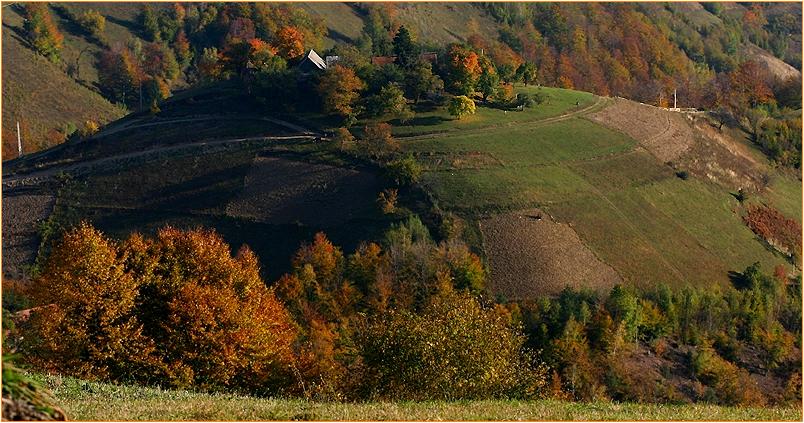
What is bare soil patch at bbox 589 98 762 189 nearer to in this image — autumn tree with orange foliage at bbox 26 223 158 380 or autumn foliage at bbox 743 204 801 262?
autumn foliage at bbox 743 204 801 262

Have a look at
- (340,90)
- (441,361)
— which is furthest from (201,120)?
(441,361)

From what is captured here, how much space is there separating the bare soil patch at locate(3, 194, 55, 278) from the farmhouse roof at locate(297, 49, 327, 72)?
37.4 metres

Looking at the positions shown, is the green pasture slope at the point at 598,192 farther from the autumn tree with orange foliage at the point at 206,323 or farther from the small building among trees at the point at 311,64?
the autumn tree with orange foliage at the point at 206,323

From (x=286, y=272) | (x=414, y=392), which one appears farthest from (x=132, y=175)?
(x=414, y=392)

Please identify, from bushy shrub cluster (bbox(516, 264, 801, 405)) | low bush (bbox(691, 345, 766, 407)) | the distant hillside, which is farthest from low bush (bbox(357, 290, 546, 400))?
the distant hillside

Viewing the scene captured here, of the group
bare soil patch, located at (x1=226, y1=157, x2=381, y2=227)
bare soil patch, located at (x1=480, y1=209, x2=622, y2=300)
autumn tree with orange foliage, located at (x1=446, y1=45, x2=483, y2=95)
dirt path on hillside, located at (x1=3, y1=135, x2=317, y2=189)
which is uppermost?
dirt path on hillside, located at (x1=3, y1=135, x2=317, y2=189)

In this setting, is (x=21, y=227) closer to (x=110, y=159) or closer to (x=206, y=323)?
(x=110, y=159)

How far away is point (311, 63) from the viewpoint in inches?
4936

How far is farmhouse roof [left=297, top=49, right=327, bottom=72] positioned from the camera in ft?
408

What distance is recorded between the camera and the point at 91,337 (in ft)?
149

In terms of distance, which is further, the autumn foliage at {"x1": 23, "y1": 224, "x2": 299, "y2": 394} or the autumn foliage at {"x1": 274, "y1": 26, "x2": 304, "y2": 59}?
the autumn foliage at {"x1": 274, "y1": 26, "x2": 304, "y2": 59}

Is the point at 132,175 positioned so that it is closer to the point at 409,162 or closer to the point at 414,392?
the point at 409,162

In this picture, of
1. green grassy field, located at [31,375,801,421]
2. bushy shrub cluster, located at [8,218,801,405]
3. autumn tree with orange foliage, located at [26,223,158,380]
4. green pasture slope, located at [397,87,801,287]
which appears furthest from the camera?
green pasture slope, located at [397,87,801,287]

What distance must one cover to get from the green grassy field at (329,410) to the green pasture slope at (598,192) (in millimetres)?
67446
